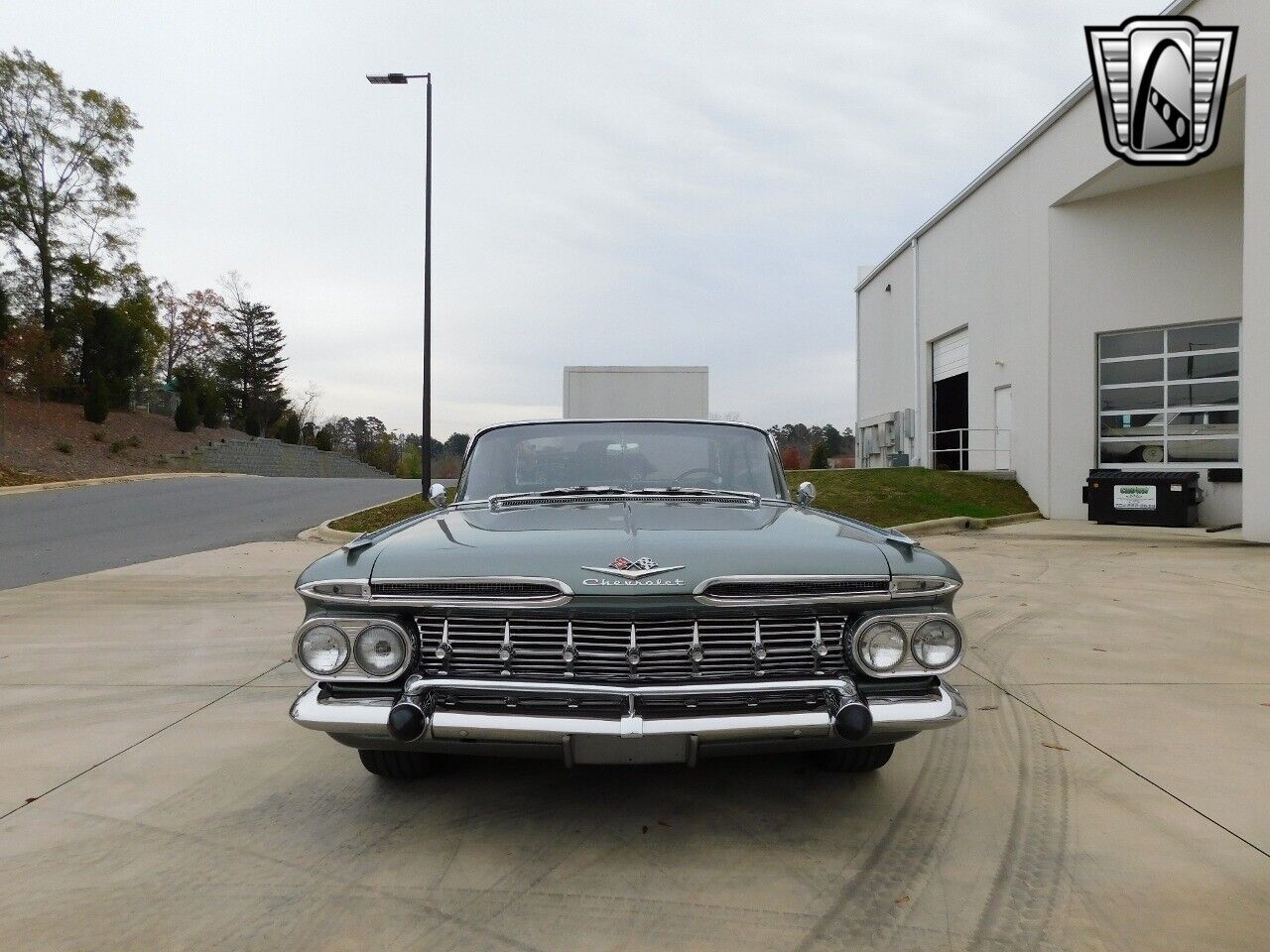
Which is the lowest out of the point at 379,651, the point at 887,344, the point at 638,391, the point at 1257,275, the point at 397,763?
the point at 397,763

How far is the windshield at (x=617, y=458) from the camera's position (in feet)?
13.0

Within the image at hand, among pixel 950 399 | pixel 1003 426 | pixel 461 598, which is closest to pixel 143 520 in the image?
pixel 461 598

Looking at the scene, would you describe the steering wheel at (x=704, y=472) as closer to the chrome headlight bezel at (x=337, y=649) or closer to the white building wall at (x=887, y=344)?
the chrome headlight bezel at (x=337, y=649)

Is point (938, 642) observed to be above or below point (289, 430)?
below

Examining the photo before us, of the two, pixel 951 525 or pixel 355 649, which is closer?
pixel 355 649

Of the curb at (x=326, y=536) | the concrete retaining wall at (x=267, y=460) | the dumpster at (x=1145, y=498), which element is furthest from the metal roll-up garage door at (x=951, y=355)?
the concrete retaining wall at (x=267, y=460)

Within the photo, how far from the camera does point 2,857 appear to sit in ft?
8.77

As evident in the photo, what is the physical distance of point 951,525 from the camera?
46.8ft

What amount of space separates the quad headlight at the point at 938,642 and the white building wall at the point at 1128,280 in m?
14.7

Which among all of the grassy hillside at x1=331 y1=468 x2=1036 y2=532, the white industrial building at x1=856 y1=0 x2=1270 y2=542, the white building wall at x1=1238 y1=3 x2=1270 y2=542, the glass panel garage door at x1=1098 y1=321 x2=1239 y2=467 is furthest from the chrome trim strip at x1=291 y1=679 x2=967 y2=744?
the glass panel garage door at x1=1098 y1=321 x2=1239 y2=467

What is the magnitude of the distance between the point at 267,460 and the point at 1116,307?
134 ft

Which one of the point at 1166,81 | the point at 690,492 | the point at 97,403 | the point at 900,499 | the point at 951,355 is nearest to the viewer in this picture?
the point at 690,492

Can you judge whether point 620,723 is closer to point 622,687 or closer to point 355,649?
point 622,687

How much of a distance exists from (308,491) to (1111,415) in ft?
58.9
